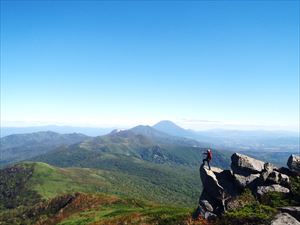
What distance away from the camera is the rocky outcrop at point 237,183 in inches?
1312

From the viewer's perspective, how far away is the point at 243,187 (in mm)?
34875

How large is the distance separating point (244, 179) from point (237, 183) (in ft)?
2.98

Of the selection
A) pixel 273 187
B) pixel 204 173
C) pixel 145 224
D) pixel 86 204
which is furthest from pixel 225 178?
pixel 86 204

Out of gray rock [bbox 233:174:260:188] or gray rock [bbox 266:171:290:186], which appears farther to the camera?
gray rock [bbox 233:174:260:188]

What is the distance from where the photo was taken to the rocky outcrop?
33.3 m

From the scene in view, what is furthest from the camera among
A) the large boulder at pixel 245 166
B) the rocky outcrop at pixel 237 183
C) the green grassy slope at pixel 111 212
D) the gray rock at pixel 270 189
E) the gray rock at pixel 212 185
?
the green grassy slope at pixel 111 212

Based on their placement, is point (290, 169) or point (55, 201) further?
point (55, 201)

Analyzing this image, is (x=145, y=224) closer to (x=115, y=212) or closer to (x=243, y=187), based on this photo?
(x=243, y=187)

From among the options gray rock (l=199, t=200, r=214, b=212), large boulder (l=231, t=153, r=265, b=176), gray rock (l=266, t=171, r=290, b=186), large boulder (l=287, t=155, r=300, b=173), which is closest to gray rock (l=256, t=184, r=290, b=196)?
gray rock (l=266, t=171, r=290, b=186)

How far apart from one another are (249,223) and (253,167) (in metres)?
9.55

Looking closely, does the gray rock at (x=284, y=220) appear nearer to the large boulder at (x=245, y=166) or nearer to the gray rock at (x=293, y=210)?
the gray rock at (x=293, y=210)

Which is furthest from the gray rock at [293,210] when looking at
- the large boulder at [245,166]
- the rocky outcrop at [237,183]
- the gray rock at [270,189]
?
the large boulder at [245,166]

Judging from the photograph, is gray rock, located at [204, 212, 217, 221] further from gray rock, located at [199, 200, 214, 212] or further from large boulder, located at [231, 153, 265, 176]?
large boulder, located at [231, 153, 265, 176]

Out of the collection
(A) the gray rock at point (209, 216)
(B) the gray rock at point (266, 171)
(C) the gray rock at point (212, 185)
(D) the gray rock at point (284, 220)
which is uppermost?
(B) the gray rock at point (266, 171)
